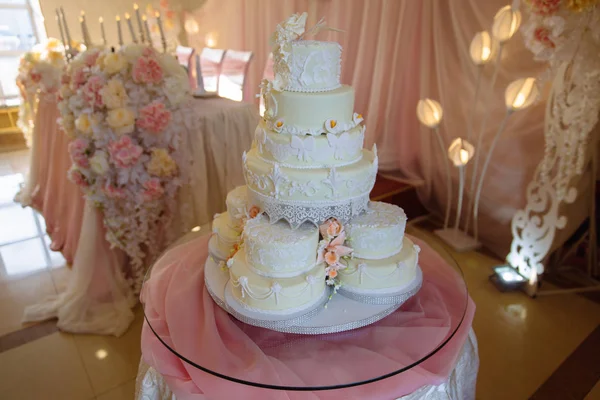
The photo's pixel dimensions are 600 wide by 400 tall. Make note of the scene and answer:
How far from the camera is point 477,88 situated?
244 cm

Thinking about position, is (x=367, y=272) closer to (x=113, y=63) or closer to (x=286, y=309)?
(x=286, y=309)

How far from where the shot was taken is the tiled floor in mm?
1804

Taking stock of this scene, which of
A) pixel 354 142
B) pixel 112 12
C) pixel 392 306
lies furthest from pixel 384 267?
pixel 112 12

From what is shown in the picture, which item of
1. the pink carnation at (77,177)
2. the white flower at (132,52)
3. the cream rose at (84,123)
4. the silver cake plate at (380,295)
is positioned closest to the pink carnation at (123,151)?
the cream rose at (84,123)

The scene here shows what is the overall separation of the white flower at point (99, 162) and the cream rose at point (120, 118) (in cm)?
15

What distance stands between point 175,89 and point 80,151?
53 centimetres

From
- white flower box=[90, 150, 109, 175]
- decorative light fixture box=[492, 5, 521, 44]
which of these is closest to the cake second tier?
white flower box=[90, 150, 109, 175]

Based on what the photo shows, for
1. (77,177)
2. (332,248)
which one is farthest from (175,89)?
(332,248)

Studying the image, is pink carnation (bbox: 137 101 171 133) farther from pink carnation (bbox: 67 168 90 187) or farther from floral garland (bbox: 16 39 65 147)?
floral garland (bbox: 16 39 65 147)

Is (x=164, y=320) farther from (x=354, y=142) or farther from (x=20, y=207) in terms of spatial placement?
(x=20, y=207)

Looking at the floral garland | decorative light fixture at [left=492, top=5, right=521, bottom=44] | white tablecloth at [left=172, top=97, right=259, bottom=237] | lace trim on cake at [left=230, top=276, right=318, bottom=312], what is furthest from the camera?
the floral garland

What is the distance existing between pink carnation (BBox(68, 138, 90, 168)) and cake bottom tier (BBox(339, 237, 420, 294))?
1.40 meters

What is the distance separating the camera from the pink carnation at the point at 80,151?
195 centimetres

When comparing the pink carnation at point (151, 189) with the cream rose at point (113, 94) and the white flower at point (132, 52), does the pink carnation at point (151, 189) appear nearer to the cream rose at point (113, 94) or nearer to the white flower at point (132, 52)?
the cream rose at point (113, 94)
